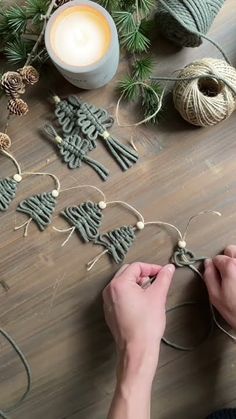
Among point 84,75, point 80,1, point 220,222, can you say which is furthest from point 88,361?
point 80,1

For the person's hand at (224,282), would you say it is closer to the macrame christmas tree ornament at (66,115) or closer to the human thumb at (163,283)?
the human thumb at (163,283)

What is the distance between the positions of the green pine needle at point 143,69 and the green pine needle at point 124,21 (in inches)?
2.2

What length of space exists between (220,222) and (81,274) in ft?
0.79

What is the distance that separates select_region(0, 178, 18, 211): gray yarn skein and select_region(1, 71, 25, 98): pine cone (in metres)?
0.15

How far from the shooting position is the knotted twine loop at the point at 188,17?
80 cm

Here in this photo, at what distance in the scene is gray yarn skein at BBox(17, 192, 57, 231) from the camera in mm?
888

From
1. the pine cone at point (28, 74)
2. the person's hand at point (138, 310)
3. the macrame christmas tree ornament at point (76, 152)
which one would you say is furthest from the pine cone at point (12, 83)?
the person's hand at point (138, 310)

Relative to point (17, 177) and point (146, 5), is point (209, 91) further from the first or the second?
point (17, 177)

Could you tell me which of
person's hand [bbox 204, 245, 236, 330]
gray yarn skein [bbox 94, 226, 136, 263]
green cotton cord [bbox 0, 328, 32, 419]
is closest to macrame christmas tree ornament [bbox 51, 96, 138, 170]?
gray yarn skein [bbox 94, 226, 136, 263]

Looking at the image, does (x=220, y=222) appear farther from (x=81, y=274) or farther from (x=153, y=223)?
(x=81, y=274)

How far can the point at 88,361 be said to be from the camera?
0.88m

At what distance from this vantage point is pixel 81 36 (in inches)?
31.1

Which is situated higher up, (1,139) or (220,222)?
(1,139)

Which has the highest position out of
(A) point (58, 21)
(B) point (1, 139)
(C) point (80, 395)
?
(A) point (58, 21)
